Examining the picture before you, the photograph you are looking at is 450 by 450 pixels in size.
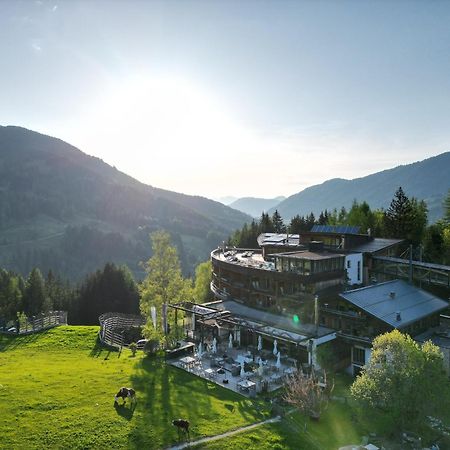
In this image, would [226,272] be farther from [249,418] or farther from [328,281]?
[249,418]

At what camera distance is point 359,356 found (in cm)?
4347

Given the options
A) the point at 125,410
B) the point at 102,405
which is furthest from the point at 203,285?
the point at 125,410

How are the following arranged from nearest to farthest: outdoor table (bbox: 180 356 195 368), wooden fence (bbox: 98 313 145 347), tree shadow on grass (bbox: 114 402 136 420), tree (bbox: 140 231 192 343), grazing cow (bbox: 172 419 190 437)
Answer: grazing cow (bbox: 172 419 190 437), tree shadow on grass (bbox: 114 402 136 420), outdoor table (bbox: 180 356 195 368), tree (bbox: 140 231 192 343), wooden fence (bbox: 98 313 145 347)

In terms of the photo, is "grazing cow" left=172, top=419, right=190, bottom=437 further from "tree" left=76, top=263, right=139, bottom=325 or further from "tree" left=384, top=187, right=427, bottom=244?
"tree" left=76, top=263, right=139, bottom=325

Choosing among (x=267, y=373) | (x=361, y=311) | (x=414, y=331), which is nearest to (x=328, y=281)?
(x=361, y=311)

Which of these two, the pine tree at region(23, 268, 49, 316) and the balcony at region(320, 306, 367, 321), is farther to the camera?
the pine tree at region(23, 268, 49, 316)

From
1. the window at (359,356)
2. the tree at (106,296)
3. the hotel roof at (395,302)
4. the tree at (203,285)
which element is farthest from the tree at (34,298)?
the hotel roof at (395,302)

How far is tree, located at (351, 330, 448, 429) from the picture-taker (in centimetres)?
2791

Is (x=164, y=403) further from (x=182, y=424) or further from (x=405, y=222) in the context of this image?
(x=405, y=222)

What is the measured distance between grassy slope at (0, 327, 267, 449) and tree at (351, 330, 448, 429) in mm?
8631

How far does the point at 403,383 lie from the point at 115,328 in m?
42.5

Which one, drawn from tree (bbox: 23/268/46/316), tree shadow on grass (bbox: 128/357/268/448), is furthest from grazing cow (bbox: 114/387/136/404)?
tree (bbox: 23/268/46/316)

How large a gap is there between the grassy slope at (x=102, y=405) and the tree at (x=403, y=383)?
28.3 feet

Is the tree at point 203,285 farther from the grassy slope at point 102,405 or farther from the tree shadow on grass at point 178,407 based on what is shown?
the tree shadow on grass at point 178,407
